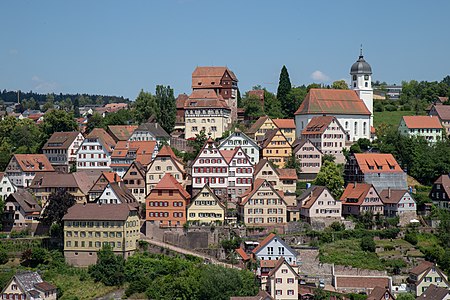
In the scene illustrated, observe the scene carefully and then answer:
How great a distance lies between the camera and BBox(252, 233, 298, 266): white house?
2801 inches

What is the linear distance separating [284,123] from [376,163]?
15.1 meters

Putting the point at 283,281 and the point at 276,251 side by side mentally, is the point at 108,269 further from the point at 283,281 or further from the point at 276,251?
the point at 283,281

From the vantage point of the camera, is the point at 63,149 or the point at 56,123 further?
the point at 56,123

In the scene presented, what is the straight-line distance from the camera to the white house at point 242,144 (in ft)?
286

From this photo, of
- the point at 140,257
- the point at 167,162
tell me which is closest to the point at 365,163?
the point at 167,162

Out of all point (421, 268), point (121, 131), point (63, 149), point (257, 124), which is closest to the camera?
point (421, 268)

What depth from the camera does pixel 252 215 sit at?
77.2 m

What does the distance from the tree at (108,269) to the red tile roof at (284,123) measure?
102ft

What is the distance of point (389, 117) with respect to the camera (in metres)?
119

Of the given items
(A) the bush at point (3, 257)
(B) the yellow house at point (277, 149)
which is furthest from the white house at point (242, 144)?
(A) the bush at point (3, 257)

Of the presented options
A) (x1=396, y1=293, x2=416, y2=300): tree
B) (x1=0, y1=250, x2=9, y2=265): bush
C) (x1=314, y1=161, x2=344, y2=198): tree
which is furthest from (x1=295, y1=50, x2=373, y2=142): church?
(x1=0, y1=250, x2=9, y2=265): bush

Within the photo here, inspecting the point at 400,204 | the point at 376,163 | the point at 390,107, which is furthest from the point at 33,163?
the point at 390,107

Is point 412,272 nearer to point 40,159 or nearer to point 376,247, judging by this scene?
point 376,247

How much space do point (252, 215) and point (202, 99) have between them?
22182 millimetres
